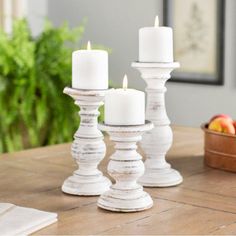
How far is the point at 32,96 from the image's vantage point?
11.1ft

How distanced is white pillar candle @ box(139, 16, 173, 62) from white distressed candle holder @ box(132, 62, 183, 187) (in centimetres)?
3

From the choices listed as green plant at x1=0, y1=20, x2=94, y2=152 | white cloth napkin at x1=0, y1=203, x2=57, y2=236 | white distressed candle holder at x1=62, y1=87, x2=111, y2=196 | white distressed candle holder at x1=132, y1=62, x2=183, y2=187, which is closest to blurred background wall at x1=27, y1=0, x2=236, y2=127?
green plant at x1=0, y1=20, x2=94, y2=152

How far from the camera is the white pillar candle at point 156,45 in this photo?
1.58m

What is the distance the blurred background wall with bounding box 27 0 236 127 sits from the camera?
4.12 meters

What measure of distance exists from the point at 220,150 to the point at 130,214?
50 centimetres

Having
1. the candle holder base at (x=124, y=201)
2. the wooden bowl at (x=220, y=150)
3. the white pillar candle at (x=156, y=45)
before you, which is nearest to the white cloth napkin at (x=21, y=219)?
the candle holder base at (x=124, y=201)

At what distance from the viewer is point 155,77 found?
159 cm

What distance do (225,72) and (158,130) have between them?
2.58 m

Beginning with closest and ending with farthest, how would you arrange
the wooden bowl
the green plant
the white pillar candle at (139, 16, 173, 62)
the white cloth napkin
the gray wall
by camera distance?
the white cloth napkin, the white pillar candle at (139, 16, 173, 62), the wooden bowl, the green plant, the gray wall

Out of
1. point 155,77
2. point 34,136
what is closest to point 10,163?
point 155,77

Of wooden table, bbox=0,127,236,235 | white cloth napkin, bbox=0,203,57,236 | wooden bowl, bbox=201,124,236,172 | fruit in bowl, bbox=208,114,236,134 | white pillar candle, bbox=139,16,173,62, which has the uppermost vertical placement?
white pillar candle, bbox=139,16,173,62

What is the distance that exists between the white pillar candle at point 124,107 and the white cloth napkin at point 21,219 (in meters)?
0.22

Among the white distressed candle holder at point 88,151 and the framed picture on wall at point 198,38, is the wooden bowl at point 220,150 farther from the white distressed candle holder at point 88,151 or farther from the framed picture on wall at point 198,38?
the framed picture on wall at point 198,38

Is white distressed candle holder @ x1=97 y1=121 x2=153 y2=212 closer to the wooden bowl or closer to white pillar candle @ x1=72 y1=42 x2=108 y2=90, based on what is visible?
white pillar candle @ x1=72 y1=42 x2=108 y2=90
